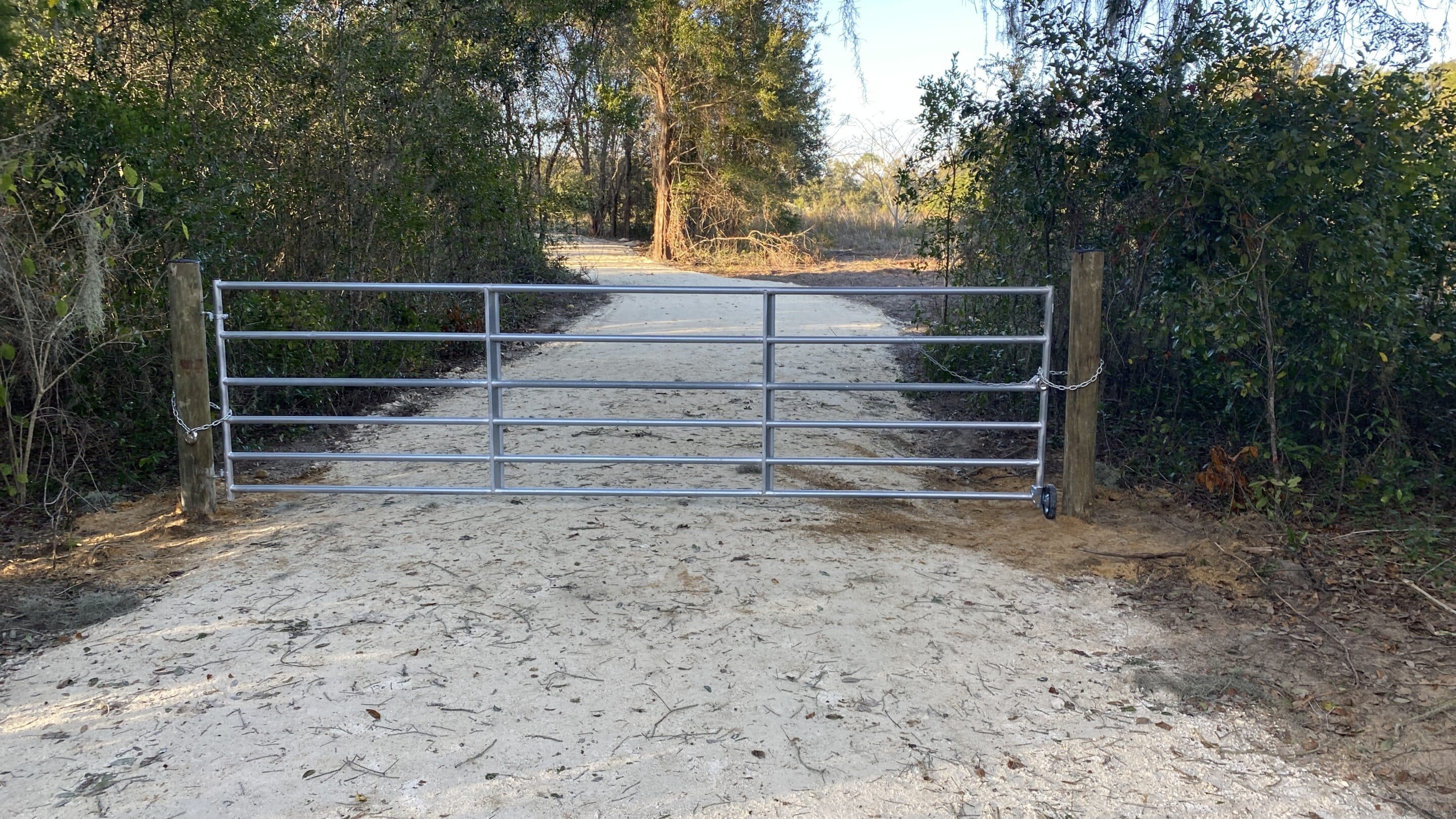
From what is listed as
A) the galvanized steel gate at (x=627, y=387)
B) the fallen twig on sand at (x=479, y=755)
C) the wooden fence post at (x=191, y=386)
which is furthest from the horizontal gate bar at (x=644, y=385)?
the fallen twig on sand at (x=479, y=755)

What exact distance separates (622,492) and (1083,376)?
8.77 feet

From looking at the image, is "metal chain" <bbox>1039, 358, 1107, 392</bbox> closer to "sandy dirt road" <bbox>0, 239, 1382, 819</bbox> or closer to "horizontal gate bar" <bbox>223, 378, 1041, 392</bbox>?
"horizontal gate bar" <bbox>223, 378, 1041, 392</bbox>

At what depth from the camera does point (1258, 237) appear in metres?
5.32

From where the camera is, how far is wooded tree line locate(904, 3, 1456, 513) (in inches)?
205

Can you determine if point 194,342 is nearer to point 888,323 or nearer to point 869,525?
point 869,525

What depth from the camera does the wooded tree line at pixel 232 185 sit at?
535 cm

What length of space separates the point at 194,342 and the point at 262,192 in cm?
319

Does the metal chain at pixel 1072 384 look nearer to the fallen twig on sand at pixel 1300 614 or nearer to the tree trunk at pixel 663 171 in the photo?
the fallen twig on sand at pixel 1300 614

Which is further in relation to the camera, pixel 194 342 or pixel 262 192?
pixel 262 192

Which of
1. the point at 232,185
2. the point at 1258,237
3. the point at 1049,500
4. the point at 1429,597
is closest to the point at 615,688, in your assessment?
the point at 1049,500

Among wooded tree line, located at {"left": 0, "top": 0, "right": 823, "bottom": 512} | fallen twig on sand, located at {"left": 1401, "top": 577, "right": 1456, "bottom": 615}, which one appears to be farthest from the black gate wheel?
wooded tree line, located at {"left": 0, "top": 0, "right": 823, "bottom": 512}

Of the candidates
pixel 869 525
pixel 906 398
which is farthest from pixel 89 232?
pixel 906 398

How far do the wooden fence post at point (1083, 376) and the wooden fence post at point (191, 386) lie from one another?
187 inches

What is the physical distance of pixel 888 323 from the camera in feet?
49.1
